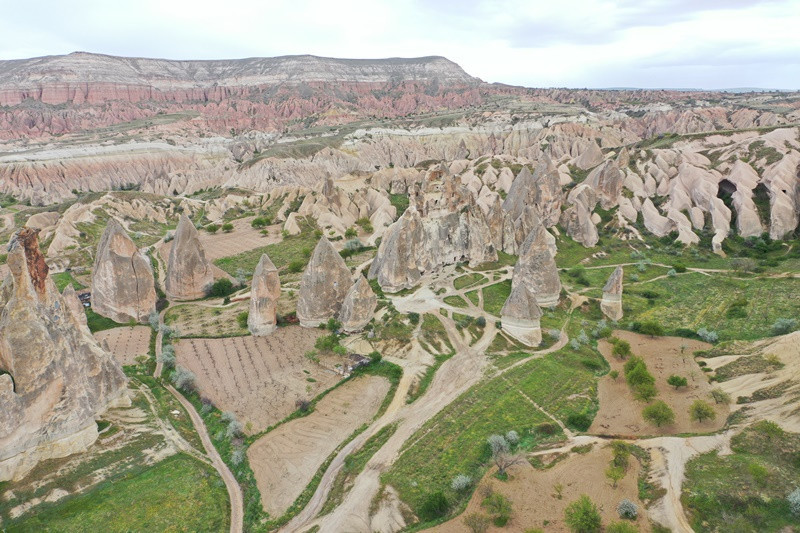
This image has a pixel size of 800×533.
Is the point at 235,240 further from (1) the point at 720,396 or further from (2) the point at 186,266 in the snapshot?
(1) the point at 720,396

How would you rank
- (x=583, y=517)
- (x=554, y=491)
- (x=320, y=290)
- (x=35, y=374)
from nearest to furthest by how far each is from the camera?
(x=583, y=517) → (x=554, y=491) → (x=35, y=374) → (x=320, y=290)

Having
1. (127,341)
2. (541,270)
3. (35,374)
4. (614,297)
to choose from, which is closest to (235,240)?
(127,341)

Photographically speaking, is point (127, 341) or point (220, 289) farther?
point (220, 289)

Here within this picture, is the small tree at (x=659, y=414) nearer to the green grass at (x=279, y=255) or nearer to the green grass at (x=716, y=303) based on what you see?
the green grass at (x=716, y=303)

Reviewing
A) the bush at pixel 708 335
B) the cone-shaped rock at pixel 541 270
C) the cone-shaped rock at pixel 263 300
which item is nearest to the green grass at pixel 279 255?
the cone-shaped rock at pixel 263 300

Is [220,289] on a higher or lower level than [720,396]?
higher

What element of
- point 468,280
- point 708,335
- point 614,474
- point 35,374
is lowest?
point 614,474

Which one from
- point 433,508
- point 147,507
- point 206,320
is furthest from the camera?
point 206,320
